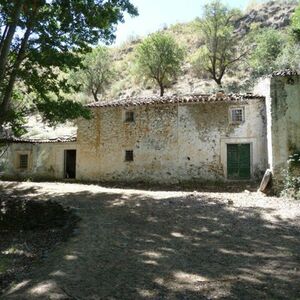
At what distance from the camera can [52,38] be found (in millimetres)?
13664

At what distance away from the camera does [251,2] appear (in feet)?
178

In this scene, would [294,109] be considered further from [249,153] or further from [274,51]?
[274,51]

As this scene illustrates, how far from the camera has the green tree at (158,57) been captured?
3362cm

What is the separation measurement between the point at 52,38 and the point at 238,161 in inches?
411

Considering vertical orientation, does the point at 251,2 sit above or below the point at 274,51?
above

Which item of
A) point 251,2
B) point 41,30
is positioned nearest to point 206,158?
point 41,30

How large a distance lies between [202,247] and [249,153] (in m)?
11.1

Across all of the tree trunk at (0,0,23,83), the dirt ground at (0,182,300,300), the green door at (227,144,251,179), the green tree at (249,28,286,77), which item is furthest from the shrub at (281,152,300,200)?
the green tree at (249,28,286,77)

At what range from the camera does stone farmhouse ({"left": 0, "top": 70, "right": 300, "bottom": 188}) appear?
18125mm

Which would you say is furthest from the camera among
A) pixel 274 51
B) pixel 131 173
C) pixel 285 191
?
pixel 274 51

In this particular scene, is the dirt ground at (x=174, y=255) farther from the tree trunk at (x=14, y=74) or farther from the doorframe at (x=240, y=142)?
the doorframe at (x=240, y=142)

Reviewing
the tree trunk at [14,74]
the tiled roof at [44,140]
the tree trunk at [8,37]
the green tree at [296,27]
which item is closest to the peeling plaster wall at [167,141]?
the tiled roof at [44,140]

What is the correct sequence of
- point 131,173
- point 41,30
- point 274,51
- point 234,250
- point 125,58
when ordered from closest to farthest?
point 234,250, point 41,30, point 131,173, point 274,51, point 125,58

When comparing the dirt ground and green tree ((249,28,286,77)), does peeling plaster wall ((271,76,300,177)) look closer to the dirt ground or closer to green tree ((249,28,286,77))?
the dirt ground
